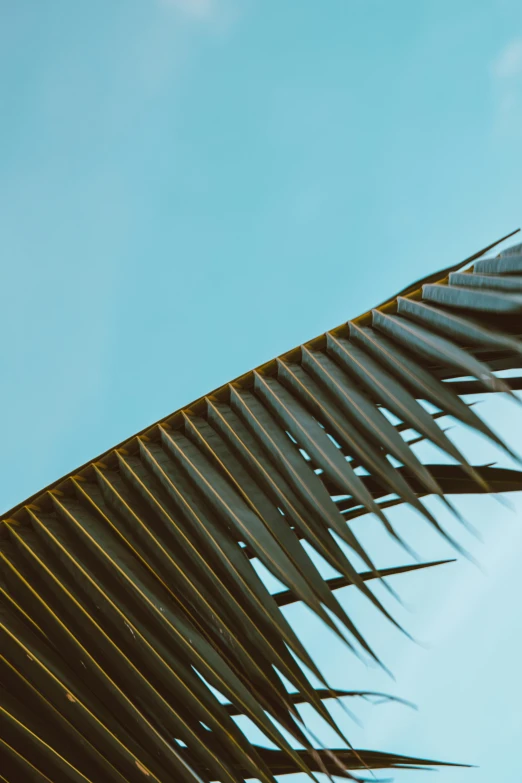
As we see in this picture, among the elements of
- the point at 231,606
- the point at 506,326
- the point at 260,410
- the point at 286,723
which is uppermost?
the point at 260,410

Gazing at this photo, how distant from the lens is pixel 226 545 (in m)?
1.06

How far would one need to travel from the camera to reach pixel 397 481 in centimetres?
104

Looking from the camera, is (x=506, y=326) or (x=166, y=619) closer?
(x=166, y=619)

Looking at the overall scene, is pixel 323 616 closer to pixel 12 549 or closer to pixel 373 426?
pixel 373 426

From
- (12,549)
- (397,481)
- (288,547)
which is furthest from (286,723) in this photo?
(12,549)

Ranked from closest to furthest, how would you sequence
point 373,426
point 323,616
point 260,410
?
1. point 323,616
2. point 373,426
3. point 260,410

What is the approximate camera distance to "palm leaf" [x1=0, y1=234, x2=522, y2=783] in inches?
37.7

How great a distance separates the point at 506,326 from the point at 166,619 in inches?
24.1

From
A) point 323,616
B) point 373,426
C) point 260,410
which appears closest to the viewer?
point 323,616

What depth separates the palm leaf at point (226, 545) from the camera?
0.96 meters

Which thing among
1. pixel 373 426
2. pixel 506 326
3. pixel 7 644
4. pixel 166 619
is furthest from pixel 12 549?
pixel 506 326

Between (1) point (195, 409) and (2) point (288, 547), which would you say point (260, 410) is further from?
(2) point (288, 547)

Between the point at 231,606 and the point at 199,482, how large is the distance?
177 mm

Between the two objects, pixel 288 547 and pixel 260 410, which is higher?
pixel 260 410
